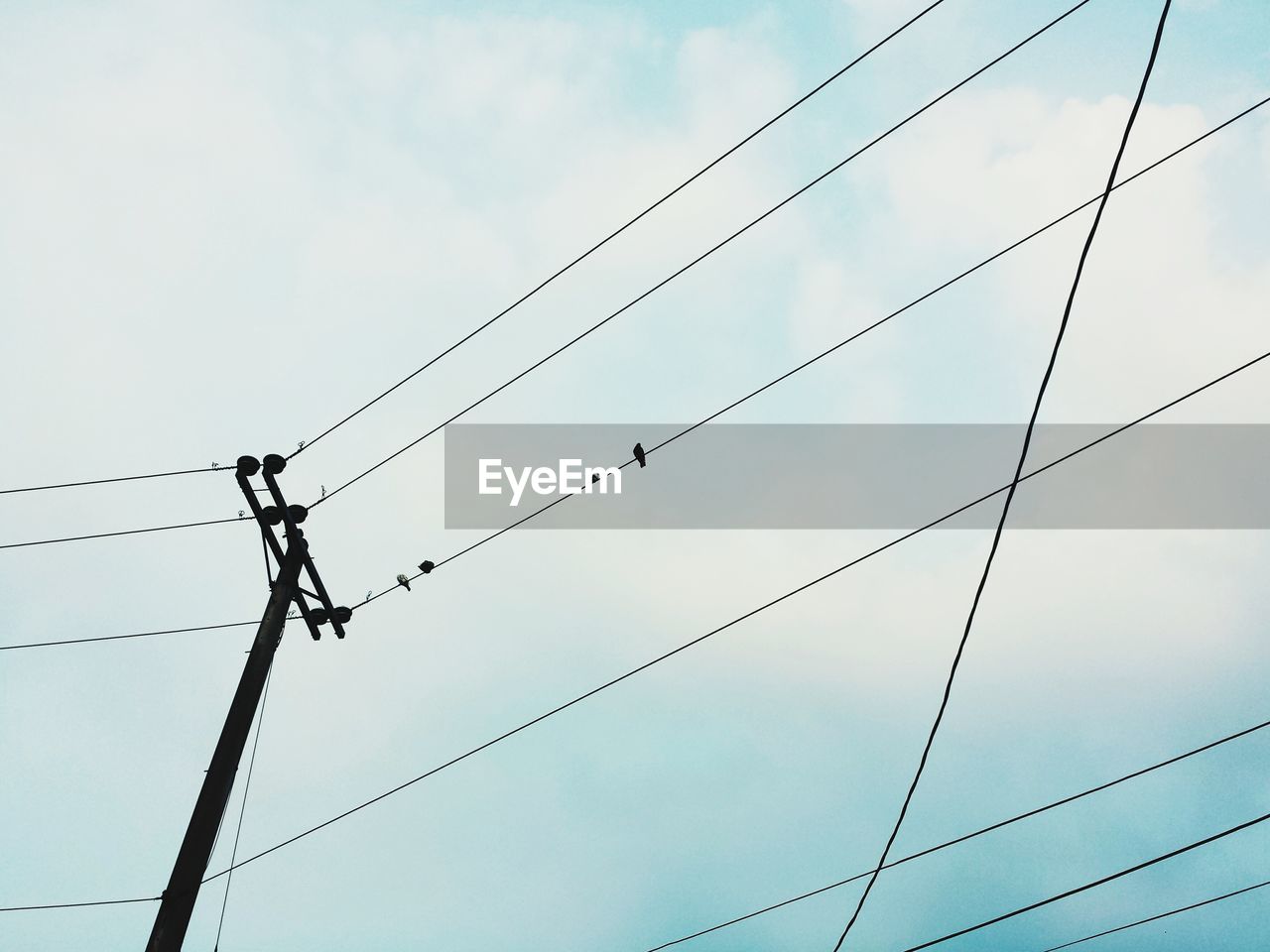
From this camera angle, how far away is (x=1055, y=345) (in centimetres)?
664

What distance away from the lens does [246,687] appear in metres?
8.85

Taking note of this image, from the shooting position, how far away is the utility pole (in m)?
7.61

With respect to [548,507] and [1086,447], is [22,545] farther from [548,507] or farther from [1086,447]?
[1086,447]

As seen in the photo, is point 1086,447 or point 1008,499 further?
point 1086,447

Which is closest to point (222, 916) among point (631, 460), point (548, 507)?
point (548, 507)

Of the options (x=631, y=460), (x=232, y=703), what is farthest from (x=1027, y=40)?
(x=232, y=703)

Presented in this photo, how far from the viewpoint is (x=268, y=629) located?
950 centimetres

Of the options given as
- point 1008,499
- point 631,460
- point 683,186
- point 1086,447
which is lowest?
point 1008,499

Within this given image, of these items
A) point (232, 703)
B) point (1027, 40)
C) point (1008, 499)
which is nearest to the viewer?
point (1008, 499)

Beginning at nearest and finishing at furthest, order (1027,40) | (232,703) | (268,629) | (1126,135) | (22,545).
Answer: (1126,135), (1027,40), (232,703), (268,629), (22,545)

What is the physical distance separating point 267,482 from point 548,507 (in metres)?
3.04

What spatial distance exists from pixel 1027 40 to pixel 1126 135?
2.33 metres

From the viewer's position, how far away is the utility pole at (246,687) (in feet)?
25.0

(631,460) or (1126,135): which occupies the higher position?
(631,460)
